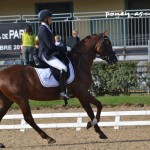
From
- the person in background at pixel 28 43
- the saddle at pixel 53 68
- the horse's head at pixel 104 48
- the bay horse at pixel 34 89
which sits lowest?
the person in background at pixel 28 43

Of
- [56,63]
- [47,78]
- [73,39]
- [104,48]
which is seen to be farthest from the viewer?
[73,39]

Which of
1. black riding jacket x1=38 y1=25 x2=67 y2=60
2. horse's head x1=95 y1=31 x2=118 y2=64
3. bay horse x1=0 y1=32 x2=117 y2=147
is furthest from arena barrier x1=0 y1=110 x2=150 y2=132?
black riding jacket x1=38 y1=25 x2=67 y2=60

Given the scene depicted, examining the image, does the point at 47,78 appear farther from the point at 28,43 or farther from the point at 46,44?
the point at 28,43

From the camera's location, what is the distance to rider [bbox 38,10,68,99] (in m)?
11.9

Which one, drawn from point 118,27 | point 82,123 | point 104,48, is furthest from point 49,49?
point 118,27

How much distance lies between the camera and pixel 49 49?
11992 mm

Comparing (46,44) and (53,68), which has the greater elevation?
(46,44)

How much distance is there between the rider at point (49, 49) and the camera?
468 inches

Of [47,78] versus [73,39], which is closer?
[47,78]

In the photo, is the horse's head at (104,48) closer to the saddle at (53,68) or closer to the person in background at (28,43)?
the saddle at (53,68)

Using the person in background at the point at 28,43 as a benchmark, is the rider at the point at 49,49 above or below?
above

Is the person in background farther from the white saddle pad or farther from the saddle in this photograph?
the white saddle pad

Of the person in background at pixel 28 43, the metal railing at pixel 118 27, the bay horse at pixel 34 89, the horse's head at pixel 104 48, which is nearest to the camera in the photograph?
the bay horse at pixel 34 89

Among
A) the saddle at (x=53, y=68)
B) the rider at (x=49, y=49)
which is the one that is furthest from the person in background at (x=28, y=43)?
the rider at (x=49, y=49)
